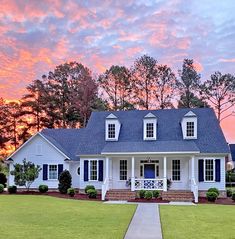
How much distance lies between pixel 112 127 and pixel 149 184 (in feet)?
18.8

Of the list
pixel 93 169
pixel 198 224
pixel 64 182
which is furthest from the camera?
pixel 93 169

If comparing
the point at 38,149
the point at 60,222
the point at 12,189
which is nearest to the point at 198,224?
the point at 60,222

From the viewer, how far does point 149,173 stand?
96.6ft

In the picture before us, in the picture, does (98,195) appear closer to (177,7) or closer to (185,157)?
(185,157)

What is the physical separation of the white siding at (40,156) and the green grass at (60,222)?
12.5 m

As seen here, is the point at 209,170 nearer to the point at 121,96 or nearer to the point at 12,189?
the point at 12,189

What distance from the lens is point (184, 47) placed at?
30.6 metres

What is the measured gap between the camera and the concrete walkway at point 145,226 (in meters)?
11.9

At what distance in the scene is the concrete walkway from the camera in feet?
39.1

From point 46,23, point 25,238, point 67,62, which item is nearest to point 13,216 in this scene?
point 25,238

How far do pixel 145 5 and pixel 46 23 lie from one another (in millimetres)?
5738

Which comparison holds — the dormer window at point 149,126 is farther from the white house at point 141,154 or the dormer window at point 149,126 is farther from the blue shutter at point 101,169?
the blue shutter at point 101,169

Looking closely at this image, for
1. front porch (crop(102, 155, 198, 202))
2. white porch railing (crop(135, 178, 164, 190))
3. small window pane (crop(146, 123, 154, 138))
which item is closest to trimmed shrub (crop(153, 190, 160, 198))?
front porch (crop(102, 155, 198, 202))

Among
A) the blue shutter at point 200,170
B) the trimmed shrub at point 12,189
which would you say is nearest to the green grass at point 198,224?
the blue shutter at point 200,170
